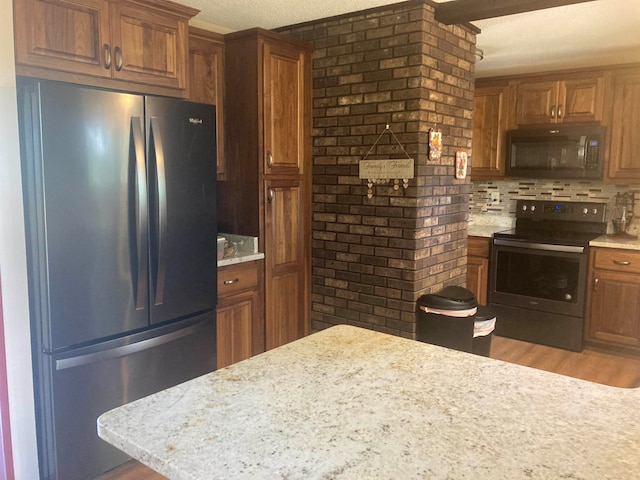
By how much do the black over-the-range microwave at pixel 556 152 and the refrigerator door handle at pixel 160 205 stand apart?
3.20 metres

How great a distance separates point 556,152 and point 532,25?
4.28 ft

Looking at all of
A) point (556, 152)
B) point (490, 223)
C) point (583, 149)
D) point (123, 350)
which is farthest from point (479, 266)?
point (123, 350)

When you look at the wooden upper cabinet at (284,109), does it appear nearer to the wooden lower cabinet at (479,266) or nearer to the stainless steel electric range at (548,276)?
the wooden lower cabinet at (479,266)

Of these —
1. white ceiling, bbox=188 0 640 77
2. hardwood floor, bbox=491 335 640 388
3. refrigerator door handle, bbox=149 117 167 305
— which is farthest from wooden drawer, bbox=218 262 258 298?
hardwood floor, bbox=491 335 640 388

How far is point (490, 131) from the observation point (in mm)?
4559

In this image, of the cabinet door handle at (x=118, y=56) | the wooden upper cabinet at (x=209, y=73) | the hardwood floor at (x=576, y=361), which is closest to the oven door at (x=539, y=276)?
the hardwood floor at (x=576, y=361)

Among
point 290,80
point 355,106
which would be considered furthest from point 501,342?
point 290,80

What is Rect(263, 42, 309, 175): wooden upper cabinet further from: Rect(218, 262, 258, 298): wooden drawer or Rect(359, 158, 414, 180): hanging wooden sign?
Rect(218, 262, 258, 298): wooden drawer

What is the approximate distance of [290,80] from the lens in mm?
3215

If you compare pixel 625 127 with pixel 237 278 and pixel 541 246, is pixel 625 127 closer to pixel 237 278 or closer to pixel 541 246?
pixel 541 246

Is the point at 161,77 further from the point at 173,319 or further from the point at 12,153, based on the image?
the point at 173,319

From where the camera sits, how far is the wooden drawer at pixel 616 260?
3725mm

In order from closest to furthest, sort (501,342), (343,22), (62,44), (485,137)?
(62,44)
(343,22)
(501,342)
(485,137)

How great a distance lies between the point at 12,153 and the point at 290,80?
5.71 ft
